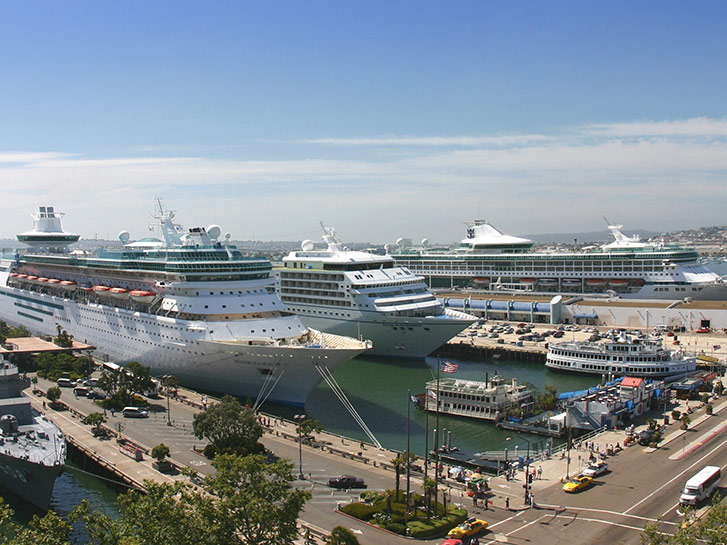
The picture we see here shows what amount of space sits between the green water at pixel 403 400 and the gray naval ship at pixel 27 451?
1356 cm

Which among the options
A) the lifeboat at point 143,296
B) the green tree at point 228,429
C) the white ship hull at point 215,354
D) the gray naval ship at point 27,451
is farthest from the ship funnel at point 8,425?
the lifeboat at point 143,296

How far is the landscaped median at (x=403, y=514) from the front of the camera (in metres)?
23.0

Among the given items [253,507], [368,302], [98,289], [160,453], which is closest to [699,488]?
[253,507]

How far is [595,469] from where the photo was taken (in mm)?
28719

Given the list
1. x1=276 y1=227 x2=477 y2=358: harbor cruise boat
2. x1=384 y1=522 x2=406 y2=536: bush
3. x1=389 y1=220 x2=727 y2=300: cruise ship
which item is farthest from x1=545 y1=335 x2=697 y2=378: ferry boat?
x1=384 y1=522 x2=406 y2=536: bush

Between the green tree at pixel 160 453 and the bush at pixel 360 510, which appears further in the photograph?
the green tree at pixel 160 453

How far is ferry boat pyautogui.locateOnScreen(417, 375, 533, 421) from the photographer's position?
39.5 m

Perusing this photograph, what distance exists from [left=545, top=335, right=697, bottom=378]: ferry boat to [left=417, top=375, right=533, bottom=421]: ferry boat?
950cm

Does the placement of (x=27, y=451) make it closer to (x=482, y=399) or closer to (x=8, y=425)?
(x=8, y=425)

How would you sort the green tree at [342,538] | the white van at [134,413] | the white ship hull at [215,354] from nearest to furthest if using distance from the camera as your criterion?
the green tree at [342,538] < the white van at [134,413] < the white ship hull at [215,354]

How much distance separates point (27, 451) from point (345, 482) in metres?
12.4

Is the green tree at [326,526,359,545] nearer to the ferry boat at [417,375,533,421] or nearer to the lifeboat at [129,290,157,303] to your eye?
the ferry boat at [417,375,533,421]

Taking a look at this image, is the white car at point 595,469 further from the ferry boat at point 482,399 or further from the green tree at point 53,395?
the green tree at point 53,395

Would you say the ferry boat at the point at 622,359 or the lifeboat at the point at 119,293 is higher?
the lifeboat at the point at 119,293
